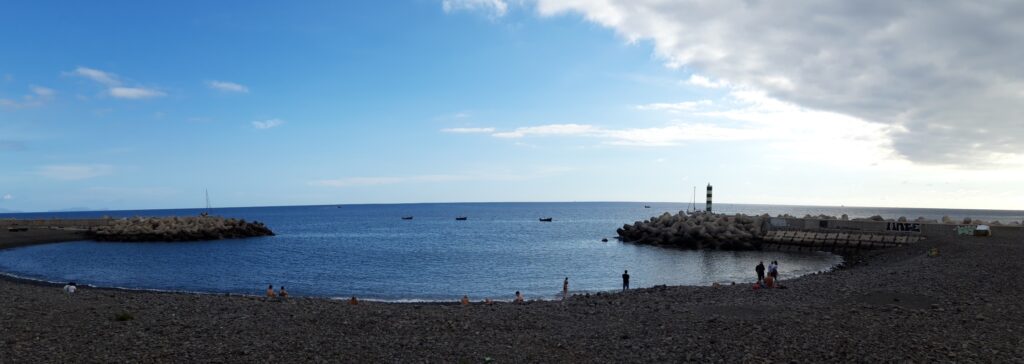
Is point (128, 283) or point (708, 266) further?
point (708, 266)

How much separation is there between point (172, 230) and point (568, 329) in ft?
229

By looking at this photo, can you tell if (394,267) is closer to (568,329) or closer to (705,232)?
(705,232)

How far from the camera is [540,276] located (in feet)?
129

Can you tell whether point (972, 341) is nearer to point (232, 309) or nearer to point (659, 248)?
point (232, 309)

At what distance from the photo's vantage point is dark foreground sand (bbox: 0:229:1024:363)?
1267 centimetres

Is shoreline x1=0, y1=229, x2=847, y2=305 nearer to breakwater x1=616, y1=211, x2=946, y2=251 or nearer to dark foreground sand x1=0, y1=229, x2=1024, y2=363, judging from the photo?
breakwater x1=616, y1=211, x2=946, y2=251

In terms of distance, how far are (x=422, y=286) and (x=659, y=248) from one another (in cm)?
3165

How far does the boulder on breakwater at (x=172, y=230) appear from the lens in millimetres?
70875

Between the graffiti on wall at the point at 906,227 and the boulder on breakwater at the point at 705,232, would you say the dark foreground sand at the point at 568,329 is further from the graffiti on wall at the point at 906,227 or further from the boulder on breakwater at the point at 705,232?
the boulder on breakwater at the point at 705,232

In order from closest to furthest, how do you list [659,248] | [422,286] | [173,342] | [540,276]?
[173,342], [422,286], [540,276], [659,248]

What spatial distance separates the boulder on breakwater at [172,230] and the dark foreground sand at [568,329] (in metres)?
53.7

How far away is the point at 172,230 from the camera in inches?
2832

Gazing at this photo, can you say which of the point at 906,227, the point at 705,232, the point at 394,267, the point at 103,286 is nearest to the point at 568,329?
the point at 103,286

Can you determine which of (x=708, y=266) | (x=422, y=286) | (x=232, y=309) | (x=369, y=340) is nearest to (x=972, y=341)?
(x=369, y=340)
